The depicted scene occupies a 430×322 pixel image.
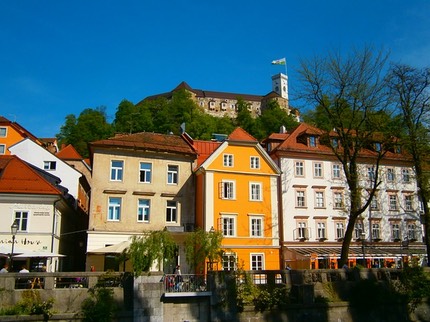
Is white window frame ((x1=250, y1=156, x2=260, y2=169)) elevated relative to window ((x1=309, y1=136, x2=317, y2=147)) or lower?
lower

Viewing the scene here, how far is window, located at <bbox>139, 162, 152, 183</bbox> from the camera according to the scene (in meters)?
35.6

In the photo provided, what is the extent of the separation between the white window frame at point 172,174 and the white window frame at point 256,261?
27.1ft

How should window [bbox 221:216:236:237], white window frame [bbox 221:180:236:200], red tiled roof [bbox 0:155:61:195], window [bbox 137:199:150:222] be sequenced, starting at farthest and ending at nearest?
white window frame [bbox 221:180:236:200] → window [bbox 221:216:236:237] → window [bbox 137:199:150:222] → red tiled roof [bbox 0:155:61:195]

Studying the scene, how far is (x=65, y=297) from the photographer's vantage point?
20.0 meters

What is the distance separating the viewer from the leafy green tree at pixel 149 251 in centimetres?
2153

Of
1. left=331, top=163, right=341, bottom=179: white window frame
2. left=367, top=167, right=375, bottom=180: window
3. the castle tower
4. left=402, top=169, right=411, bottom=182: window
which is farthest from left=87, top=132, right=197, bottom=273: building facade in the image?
the castle tower

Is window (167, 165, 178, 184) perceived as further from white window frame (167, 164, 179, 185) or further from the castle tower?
the castle tower

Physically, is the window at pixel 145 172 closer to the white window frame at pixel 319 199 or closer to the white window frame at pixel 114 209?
the white window frame at pixel 114 209

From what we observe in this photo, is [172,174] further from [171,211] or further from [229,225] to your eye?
[229,225]

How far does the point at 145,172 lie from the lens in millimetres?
35750

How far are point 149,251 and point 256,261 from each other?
15.1 m

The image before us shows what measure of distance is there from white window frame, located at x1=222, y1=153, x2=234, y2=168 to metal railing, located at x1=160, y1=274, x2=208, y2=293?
15.4m

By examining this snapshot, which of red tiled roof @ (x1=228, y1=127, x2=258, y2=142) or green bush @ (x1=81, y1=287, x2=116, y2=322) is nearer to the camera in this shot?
green bush @ (x1=81, y1=287, x2=116, y2=322)

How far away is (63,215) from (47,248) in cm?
503
